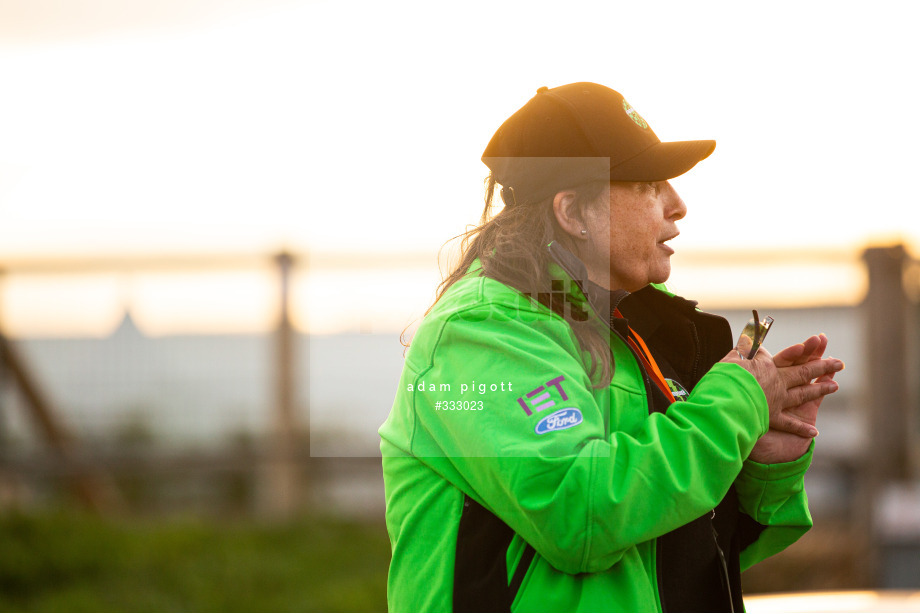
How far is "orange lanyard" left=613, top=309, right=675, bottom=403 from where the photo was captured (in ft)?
4.80

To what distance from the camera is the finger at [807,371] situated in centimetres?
143

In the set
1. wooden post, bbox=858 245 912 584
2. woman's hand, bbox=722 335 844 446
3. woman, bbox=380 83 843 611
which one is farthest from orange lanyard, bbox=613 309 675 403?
wooden post, bbox=858 245 912 584

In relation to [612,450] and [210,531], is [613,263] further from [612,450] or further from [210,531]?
[210,531]

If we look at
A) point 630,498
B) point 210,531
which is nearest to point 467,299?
point 630,498

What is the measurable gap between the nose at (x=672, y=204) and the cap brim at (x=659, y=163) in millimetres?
49

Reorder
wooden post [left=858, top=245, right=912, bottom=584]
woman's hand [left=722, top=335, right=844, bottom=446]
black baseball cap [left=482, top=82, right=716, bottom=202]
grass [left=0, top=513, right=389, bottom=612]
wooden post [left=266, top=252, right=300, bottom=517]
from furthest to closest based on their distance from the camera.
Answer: wooden post [left=266, top=252, right=300, bottom=517] → wooden post [left=858, top=245, right=912, bottom=584] → grass [left=0, top=513, right=389, bottom=612] → black baseball cap [left=482, top=82, right=716, bottom=202] → woman's hand [left=722, top=335, right=844, bottom=446]

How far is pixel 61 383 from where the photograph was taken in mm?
5008

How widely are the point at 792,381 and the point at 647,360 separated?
23 centimetres

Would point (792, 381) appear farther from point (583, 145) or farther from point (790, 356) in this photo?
point (583, 145)

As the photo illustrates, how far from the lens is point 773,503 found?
1603mm

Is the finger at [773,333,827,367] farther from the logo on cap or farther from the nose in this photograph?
the logo on cap

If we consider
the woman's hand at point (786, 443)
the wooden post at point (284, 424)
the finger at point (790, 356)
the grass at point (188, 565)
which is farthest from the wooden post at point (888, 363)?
the finger at point (790, 356)

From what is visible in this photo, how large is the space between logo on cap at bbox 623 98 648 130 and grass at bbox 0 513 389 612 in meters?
2.92

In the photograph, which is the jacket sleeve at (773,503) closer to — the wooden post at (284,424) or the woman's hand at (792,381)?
the woman's hand at (792,381)
